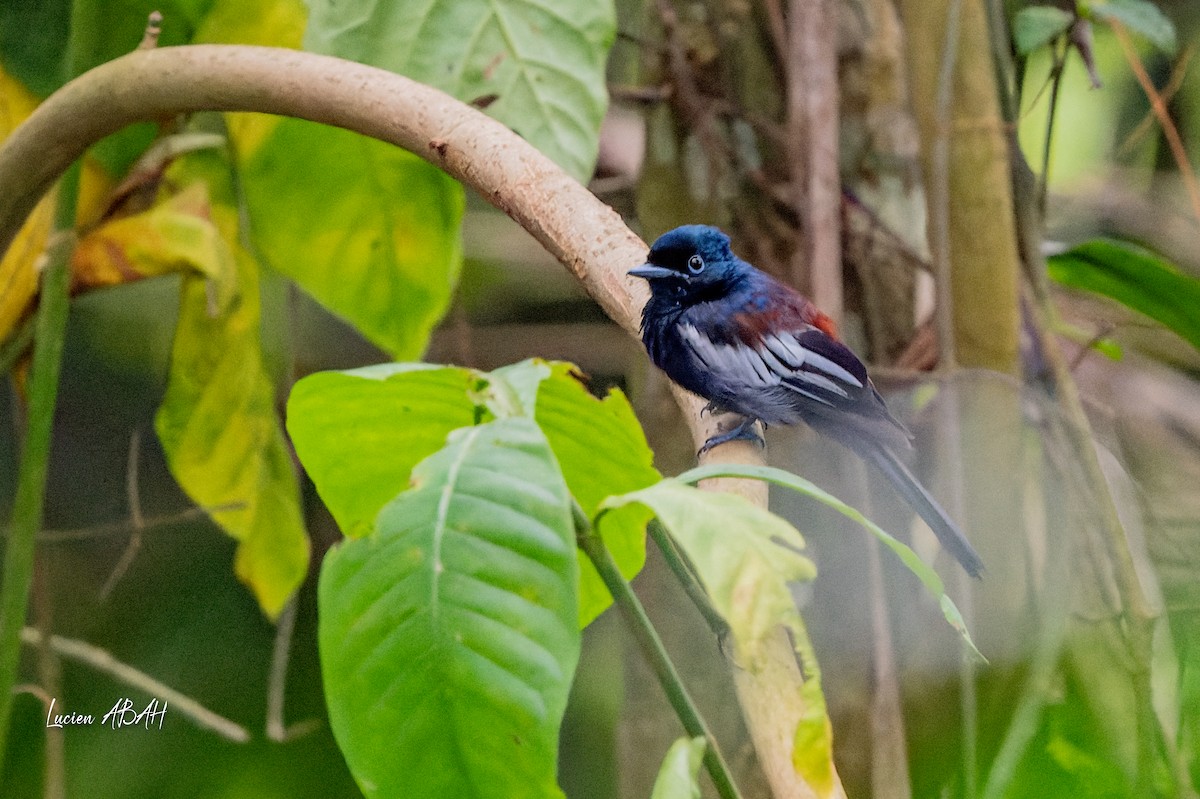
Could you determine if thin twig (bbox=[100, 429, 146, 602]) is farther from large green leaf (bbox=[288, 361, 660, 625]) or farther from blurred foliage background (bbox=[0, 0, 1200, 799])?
large green leaf (bbox=[288, 361, 660, 625])

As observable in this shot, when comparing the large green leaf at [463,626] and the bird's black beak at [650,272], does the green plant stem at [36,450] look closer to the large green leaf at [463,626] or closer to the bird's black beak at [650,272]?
the bird's black beak at [650,272]

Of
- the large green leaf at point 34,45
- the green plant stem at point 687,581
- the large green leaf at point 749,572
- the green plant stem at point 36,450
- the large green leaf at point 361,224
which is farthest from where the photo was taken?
the large green leaf at point 34,45

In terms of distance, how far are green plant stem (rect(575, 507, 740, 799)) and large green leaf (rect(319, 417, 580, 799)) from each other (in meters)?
0.04

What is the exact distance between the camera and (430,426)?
0.61m

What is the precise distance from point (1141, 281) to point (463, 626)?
1.35m

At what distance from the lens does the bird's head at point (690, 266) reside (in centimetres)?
102

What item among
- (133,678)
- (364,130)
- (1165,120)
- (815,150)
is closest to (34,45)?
(364,130)

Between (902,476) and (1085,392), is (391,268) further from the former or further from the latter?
(1085,392)

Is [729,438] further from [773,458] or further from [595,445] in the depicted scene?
[773,458]

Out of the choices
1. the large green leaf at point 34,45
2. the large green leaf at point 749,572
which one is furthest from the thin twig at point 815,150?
the large green leaf at point 749,572

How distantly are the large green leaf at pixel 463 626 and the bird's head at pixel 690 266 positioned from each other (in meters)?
0.53

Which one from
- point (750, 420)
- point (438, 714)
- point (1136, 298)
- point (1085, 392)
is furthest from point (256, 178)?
point (1085, 392)

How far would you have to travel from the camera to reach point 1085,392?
73.4 inches

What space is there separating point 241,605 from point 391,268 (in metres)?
0.95
